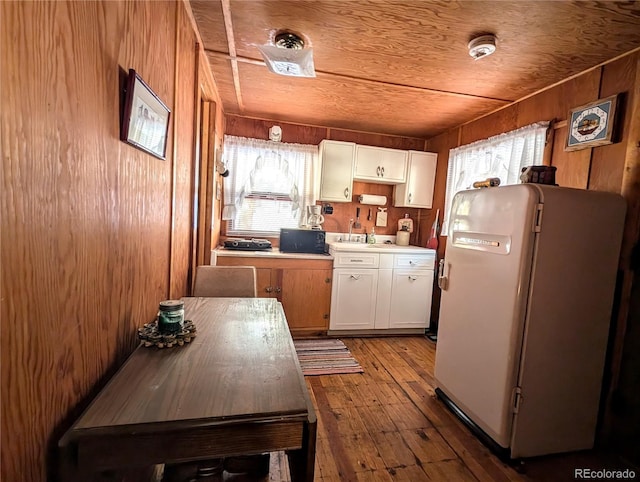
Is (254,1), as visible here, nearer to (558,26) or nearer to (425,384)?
(558,26)

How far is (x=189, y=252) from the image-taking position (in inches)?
86.1

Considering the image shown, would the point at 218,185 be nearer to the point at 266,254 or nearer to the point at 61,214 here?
the point at 266,254

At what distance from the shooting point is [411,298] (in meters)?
3.32

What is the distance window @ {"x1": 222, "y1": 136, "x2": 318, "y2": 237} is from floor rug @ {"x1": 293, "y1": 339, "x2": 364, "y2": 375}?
139cm

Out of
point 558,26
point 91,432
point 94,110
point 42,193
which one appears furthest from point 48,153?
point 558,26

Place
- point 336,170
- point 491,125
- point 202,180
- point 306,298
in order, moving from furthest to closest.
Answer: point 336,170
point 306,298
point 491,125
point 202,180

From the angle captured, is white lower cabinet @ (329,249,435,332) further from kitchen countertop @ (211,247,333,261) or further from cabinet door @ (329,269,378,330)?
kitchen countertop @ (211,247,333,261)

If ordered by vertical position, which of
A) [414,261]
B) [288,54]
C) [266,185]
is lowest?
[414,261]

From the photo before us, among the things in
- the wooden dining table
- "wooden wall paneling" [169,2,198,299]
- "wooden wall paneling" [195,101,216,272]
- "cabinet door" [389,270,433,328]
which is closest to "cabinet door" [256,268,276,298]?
"wooden wall paneling" [195,101,216,272]

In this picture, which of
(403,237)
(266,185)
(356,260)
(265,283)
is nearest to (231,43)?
(266,185)

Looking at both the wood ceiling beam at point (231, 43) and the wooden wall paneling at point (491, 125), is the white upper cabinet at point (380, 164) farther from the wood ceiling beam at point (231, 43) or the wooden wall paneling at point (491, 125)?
the wood ceiling beam at point (231, 43)

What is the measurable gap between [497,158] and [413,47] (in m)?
1.40

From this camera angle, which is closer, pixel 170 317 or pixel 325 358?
pixel 170 317

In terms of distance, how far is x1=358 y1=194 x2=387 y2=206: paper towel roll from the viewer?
11.9 ft
